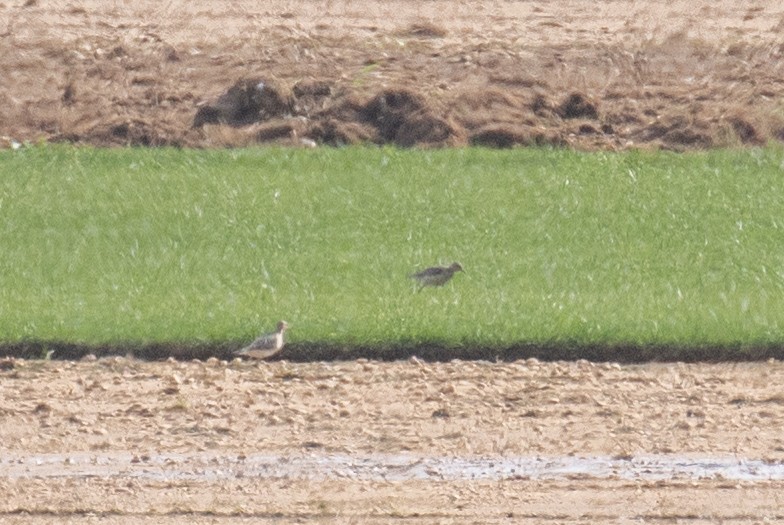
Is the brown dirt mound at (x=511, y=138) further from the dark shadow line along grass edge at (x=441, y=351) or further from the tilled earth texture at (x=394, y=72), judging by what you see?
the dark shadow line along grass edge at (x=441, y=351)

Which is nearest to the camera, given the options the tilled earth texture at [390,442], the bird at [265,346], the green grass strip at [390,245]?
the tilled earth texture at [390,442]

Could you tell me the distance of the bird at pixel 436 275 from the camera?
31.9ft

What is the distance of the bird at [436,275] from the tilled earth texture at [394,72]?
4.12 metres

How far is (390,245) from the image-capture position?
35.8 feet

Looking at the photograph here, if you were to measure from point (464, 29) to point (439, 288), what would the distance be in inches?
268

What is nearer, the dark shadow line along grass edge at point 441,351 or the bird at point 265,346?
the bird at point 265,346

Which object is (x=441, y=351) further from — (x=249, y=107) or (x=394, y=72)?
(x=394, y=72)

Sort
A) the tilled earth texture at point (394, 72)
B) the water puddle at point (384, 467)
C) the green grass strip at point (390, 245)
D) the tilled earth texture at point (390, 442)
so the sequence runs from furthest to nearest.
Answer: the tilled earth texture at point (394, 72)
the green grass strip at point (390, 245)
the water puddle at point (384, 467)
the tilled earth texture at point (390, 442)

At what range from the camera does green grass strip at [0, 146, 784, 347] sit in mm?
9367

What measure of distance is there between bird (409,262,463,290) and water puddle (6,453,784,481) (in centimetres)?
242

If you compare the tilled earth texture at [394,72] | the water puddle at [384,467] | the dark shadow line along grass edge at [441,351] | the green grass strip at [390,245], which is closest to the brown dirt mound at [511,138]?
the tilled earth texture at [394,72]

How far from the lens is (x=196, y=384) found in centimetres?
859

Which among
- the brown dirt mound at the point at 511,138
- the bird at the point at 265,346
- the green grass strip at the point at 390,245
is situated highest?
the bird at the point at 265,346

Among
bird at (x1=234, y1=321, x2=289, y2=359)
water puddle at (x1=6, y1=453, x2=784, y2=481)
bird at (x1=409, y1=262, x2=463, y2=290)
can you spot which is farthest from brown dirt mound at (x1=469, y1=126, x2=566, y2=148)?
water puddle at (x1=6, y1=453, x2=784, y2=481)
